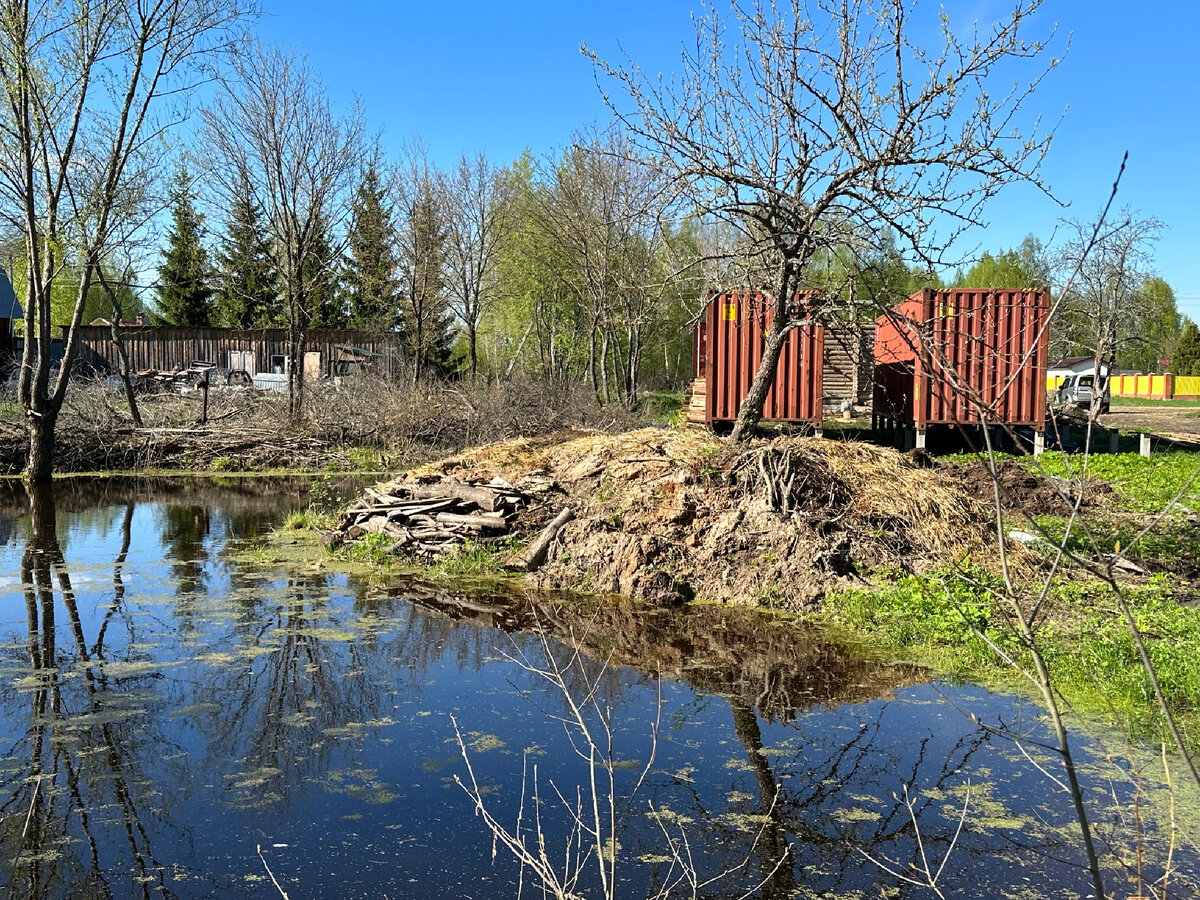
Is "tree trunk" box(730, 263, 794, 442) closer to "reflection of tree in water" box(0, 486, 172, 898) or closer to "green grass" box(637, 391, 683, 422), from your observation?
"reflection of tree in water" box(0, 486, 172, 898)

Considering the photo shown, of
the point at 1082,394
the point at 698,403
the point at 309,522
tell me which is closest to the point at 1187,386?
the point at 1082,394

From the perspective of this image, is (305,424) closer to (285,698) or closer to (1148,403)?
(285,698)

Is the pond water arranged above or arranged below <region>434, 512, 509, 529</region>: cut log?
below

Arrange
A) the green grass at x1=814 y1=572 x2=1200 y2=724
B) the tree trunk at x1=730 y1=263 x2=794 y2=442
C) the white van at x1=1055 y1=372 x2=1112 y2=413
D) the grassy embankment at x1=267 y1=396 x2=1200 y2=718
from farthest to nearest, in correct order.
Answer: the tree trunk at x1=730 y1=263 x2=794 y2=442 < the grassy embankment at x1=267 y1=396 x2=1200 y2=718 < the green grass at x1=814 y1=572 x2=1200 y2=724 < the white van at x1=1055 y1=372 x2=1112 y2=413

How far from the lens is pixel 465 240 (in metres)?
37.3

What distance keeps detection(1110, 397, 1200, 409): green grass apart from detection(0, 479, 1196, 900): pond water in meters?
43.2

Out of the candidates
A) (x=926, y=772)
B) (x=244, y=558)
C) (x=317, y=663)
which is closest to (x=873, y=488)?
(x=926, y=772)

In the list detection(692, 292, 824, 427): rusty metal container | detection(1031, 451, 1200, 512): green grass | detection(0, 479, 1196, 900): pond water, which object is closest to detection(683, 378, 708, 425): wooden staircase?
detection(692, 292, 824, 427): rusty metal container

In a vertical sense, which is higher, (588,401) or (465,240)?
(465,240)

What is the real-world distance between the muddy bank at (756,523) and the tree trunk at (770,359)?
41cm

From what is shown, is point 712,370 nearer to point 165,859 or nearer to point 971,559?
point 971,559

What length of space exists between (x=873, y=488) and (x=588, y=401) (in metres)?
15.0

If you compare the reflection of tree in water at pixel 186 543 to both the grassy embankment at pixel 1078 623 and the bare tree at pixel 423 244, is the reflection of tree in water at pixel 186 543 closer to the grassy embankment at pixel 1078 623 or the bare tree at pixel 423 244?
the grassy embankment at pixel 1078 623

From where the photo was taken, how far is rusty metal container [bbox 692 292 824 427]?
19.2m
